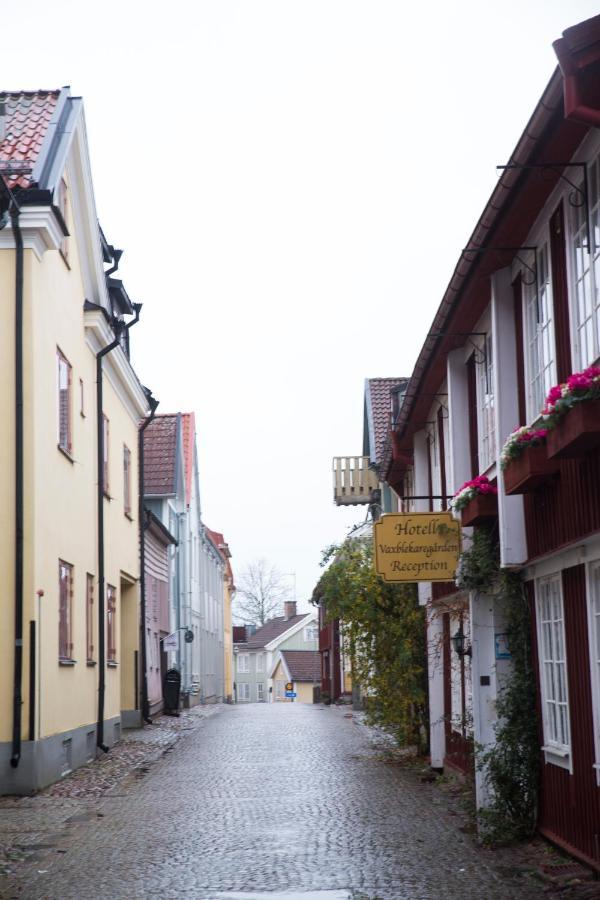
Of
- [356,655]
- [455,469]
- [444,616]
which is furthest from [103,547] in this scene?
[455,469]

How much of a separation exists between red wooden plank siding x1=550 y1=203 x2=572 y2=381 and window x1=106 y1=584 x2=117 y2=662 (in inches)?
574

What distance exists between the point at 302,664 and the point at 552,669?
82695 mm

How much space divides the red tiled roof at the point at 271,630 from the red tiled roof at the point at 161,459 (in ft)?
208

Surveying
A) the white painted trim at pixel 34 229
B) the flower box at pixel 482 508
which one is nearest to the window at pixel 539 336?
the flower box at pixel 482 508

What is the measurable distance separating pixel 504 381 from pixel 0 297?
7.29 metres

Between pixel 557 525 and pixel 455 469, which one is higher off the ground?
pixel 455 469

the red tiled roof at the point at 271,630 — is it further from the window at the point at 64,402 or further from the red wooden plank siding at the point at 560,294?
the red wooden plank siding at the point at 560,294

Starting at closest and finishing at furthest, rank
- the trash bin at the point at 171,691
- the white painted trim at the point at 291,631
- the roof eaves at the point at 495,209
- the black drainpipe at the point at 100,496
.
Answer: the roof eaves at the point at 495,209 → the black drainpipe at the point at 100,496 → the trash bin at the point at 171,691 → the white painted trim at the point at 291,631

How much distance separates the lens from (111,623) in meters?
23.8

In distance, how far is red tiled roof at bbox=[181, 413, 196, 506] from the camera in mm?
45531

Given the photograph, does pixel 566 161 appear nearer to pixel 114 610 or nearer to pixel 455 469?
pixel 455 469

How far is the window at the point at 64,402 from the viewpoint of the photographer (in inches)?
717

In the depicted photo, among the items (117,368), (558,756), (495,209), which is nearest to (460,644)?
(558,756)

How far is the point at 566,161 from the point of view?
29.9ft
